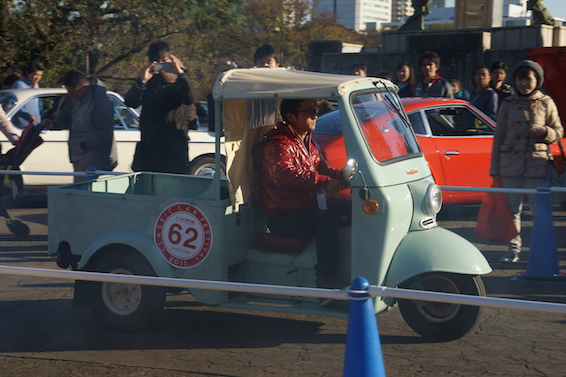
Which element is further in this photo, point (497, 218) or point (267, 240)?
point (497, 218)

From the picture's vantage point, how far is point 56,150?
33.0 feet

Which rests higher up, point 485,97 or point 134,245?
point 485,97

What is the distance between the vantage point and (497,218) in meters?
7.04

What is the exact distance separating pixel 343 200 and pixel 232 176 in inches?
33.2

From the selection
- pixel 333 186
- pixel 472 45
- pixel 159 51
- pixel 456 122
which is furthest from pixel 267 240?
pixel 472 45

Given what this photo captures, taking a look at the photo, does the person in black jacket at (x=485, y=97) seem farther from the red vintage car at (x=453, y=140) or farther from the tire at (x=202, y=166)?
the tire at (x=202, y=166)

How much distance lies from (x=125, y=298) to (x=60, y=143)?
580 cm

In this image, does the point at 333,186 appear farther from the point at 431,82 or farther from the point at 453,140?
the point at 431,82

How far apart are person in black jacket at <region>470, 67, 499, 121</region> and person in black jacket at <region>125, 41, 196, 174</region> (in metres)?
4.39

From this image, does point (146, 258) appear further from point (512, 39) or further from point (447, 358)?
point (512, 39)

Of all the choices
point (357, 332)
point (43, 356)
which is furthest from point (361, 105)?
point (43, 356)

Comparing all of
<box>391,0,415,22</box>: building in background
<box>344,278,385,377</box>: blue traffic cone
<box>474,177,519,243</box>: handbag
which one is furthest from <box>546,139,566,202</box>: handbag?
<box>391,0,415,22</box>: building in background

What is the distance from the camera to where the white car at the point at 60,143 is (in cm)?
995

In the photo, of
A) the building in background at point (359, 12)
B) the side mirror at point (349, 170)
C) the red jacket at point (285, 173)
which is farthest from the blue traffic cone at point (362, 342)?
the building in background at point (359, 12)
